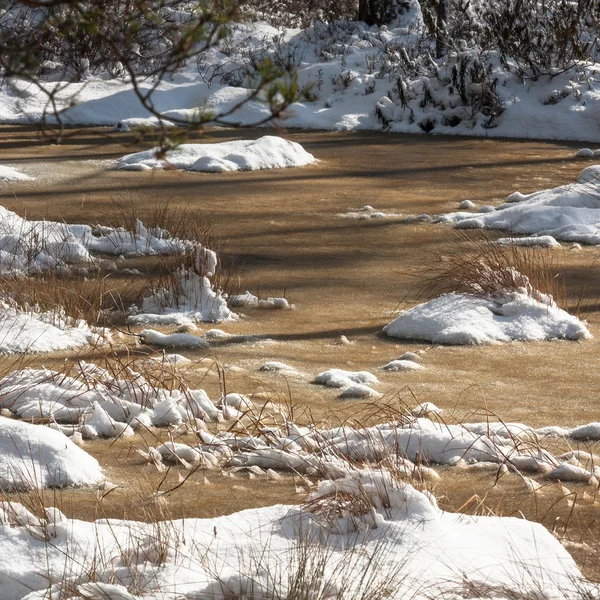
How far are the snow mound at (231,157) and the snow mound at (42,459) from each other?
26.8ft

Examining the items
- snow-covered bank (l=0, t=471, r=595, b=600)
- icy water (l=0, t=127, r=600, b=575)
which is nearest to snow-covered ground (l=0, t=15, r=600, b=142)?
Answer: icy water (l=0, t=127, r=600, b=575)

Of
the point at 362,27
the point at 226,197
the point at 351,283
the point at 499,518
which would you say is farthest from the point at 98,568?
the point at 362,27

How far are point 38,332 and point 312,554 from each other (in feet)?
9.87

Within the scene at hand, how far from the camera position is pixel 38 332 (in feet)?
17.0

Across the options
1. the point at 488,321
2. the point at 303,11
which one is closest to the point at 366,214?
the point at 488,321

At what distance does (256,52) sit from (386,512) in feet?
53.8

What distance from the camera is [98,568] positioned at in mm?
2373

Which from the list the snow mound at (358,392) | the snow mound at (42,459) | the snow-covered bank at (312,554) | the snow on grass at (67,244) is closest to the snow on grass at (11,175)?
the snow on grass at (67,244)

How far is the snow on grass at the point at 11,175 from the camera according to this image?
10672mm

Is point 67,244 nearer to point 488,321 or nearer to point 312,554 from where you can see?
point 488,321

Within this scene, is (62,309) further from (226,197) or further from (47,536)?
(226,197)

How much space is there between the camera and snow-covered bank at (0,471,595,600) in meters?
2.26

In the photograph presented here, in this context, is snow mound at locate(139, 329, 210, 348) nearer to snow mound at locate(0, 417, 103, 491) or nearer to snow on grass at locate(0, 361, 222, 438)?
snow on grass at locate(0, 361, 222, 438)

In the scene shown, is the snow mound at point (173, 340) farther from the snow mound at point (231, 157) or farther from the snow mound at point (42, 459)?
the snow mound at point (231, 157)
